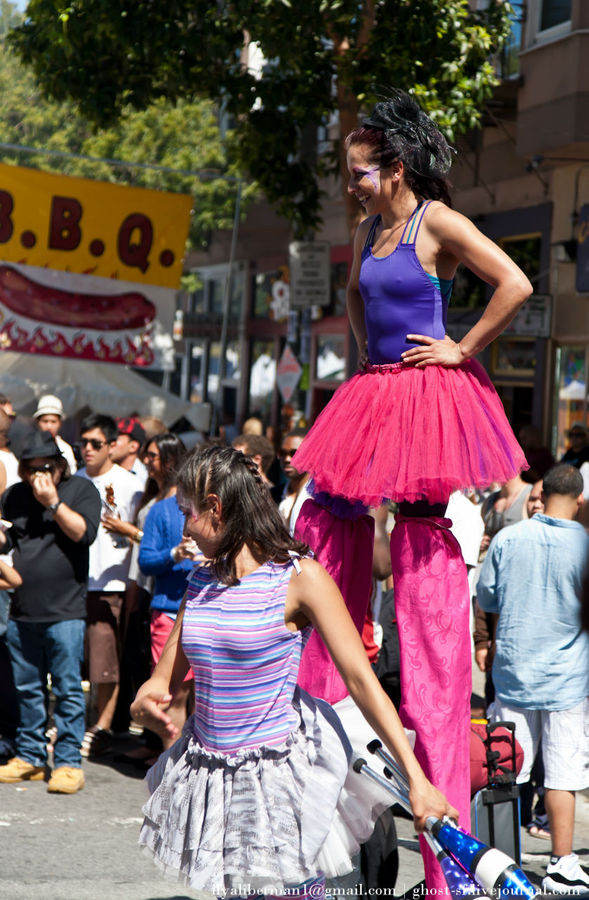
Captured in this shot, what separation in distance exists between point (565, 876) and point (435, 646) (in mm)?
2263

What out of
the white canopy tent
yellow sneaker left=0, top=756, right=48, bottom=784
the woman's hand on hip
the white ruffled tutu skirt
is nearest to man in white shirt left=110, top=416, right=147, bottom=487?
yellow sneaker left=0, top=756, right=48, bottom=784

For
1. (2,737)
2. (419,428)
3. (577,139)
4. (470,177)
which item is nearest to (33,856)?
(2,737)

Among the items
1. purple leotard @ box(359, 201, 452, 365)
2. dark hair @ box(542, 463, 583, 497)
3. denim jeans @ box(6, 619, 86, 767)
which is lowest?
denim jeans @ box(6, 619, 86, 767)

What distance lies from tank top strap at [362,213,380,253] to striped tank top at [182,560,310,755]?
42.0 inches

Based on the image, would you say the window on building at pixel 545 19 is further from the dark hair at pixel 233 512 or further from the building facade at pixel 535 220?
the dark hair at pixel 233 512

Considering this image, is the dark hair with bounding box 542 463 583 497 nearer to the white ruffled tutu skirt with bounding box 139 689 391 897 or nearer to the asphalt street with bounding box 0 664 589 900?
the asphalt street with bounding box 0 664 589 900

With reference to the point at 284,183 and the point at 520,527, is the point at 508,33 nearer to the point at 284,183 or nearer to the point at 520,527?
the point at 284,183

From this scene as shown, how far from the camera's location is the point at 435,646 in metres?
3.32

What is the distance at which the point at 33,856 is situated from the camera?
5.16 meters

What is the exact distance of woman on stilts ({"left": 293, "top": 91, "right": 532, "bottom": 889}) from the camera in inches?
128

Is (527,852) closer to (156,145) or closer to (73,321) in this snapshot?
(73,321)

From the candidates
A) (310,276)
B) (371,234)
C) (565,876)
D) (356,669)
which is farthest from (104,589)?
(310,276)

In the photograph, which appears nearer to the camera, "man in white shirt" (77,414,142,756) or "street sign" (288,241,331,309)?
"man in white shirt" (77,414,142,756)

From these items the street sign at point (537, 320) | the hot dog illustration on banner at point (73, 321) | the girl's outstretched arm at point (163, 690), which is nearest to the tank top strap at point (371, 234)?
the girl's outstretched arm at point (163, 690)
